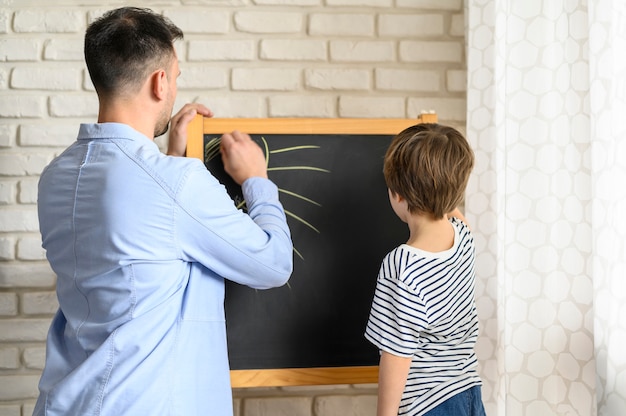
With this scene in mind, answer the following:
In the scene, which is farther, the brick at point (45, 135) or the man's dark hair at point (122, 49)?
the brick at point (45, 135)

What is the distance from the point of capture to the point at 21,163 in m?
2.30

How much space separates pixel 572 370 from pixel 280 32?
1406mm

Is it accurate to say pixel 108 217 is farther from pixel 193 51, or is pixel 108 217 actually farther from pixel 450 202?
pixel 193 51

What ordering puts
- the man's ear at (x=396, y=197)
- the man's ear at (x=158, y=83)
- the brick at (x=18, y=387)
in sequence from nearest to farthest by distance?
the man's ear at (x=158, y=83), the man's ear at (x=396, y=197), the brick at (x=18, y=387)

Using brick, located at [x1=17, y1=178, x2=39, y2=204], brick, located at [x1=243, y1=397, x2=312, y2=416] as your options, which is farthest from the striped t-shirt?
brick, located at [x1=17, y1=178, x2=39, y2=204]

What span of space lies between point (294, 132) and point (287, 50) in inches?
23.0

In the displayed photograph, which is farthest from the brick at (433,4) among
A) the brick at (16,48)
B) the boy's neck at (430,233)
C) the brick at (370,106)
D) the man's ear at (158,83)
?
the brick at (16,48)

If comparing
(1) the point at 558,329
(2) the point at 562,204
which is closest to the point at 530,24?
(2) the point at 562,204

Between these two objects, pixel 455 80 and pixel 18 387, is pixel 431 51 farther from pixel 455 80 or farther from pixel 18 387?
pixel 18 387

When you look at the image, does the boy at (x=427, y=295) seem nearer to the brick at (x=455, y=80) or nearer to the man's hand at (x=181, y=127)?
the man's hand at (x=181, y=127)

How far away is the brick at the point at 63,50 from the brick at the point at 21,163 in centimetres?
33

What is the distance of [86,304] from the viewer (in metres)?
1.47

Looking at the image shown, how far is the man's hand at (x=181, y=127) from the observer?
1.82 m

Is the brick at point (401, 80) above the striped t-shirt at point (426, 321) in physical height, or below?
above
